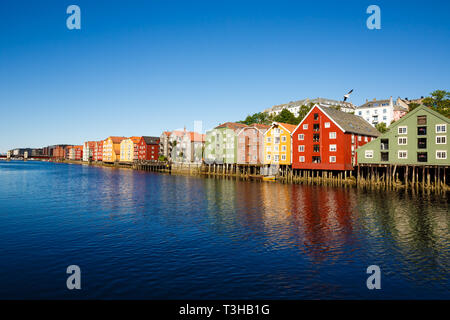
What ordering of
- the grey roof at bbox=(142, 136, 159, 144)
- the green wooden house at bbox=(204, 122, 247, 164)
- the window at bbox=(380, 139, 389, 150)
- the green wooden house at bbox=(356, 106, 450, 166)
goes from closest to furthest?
the green wooden house at bbox=(356, 106, 450, 166)
the window at bbox=(380, 139, 389, 150)
the green wooden house at bbox=(204, 122, 247, 164)
the grey roof at bbox=(142, 136, 159, 144)

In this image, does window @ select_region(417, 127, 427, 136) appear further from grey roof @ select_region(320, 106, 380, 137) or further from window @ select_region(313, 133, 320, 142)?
window @ select_region(313, 133, 320, 142)

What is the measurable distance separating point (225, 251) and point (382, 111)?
103 metres

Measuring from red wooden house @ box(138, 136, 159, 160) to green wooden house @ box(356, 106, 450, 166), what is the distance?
104274 millimetres

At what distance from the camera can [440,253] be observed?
60.7 feet

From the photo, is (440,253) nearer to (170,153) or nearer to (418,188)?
(418,188)

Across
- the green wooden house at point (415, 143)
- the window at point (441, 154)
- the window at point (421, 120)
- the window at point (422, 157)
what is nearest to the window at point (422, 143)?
the green wooden house at point (415, 143)

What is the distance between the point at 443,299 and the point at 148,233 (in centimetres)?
1824

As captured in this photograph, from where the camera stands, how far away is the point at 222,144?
3723 inches

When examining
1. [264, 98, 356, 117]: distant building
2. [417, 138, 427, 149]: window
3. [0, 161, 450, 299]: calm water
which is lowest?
[0, 161, 450, 299]: calm water

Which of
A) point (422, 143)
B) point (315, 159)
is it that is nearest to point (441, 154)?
point (422, 143)

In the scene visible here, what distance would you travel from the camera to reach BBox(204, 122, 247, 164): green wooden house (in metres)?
90.8

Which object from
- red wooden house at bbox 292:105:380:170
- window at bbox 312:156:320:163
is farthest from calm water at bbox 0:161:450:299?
window at bbox 312:156:320:163
